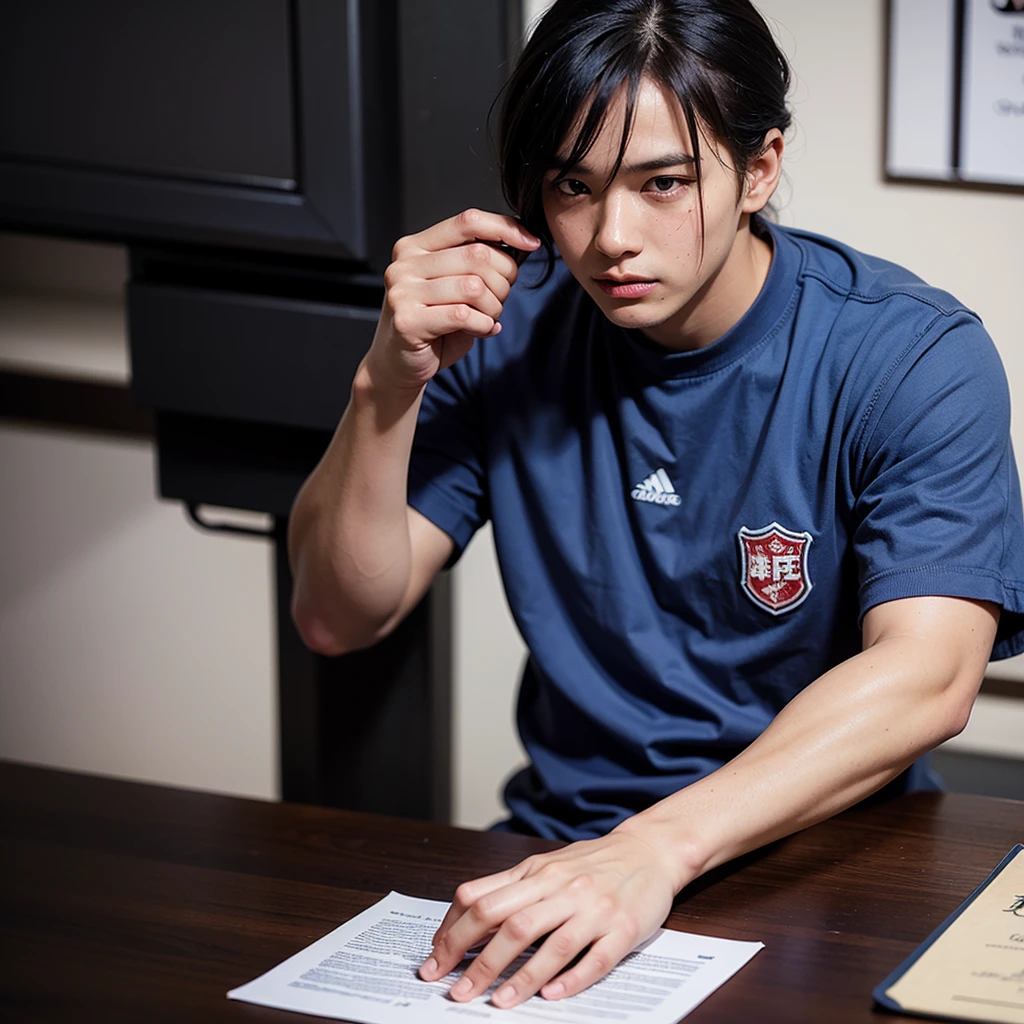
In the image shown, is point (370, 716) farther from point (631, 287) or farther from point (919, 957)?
point (919, 957)

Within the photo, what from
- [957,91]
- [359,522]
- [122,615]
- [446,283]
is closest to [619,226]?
[446,283]

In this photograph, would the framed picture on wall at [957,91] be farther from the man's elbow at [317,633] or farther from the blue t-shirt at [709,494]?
the man's elbow at [317,633]

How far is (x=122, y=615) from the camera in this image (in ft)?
8.72

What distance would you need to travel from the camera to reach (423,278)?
1344 millimetres

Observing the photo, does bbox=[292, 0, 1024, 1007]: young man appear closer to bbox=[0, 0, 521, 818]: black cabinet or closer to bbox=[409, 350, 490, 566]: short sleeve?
bbox=[409, 350, 490, 566]: short sleeve

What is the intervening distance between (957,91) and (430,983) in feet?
4.29

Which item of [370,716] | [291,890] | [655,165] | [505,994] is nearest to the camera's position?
[505,994]

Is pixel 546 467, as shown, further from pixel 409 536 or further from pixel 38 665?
pixel 38 665

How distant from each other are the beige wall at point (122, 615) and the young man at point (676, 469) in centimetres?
70

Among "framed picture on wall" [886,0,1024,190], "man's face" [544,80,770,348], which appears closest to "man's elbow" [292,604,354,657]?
"man's face" [544,80,770,348]

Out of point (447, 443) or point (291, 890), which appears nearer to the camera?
point (291, 890)

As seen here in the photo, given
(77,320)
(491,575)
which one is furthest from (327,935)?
(77,320)

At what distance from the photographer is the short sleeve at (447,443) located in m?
1.50

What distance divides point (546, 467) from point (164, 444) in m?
0.73
